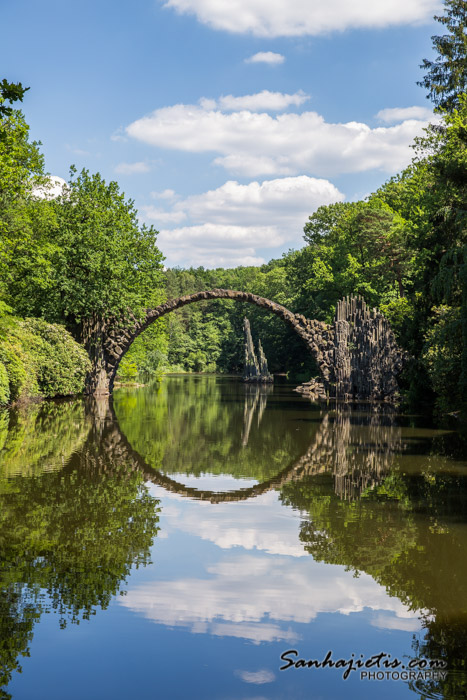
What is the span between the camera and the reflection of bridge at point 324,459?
1064 centimetres

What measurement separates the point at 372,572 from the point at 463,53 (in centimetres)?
3048

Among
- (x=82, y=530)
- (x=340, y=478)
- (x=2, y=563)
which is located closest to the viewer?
(x=2, y=563)

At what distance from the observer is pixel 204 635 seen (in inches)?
197

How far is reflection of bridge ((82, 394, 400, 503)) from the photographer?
34.9 feet

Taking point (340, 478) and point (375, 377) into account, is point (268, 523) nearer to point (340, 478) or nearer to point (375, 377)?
point (340, 478)

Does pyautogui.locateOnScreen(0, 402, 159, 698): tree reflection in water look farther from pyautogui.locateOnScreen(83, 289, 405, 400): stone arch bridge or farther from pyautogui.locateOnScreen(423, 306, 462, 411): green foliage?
pyautogui.locateOnScreen(83, 289, 405, 400): stone arch bridge

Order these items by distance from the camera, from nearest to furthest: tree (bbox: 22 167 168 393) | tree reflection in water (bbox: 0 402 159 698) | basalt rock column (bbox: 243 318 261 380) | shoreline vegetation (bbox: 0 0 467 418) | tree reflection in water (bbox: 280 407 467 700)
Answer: tree reflection in water (bbox: 280 407 467 700)
tree reflection in water (bbox: 0 402 159 698)
shoreline vegetation (bbox: 0 0 467 418)
tree (bbox: 22 167 168 393)
basalt rock column (bbox: 243 318 261 380)

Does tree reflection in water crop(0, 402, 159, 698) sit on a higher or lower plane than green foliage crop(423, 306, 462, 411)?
lower

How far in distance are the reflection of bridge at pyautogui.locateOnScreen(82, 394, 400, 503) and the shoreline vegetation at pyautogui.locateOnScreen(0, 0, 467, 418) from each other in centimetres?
334

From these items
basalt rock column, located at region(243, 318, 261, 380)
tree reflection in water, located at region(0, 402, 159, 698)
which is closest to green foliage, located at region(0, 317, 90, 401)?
tree reflection in water, located at region(0, 402, 159, 698)

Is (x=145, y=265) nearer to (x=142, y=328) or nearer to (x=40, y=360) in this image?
(x=142, y=328)

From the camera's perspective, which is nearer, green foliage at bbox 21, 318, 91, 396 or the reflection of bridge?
the reflection of bridge

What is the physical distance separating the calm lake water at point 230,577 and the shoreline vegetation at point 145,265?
5.33m

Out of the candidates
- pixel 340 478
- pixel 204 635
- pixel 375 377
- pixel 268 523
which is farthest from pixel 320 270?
pixel 204 635
